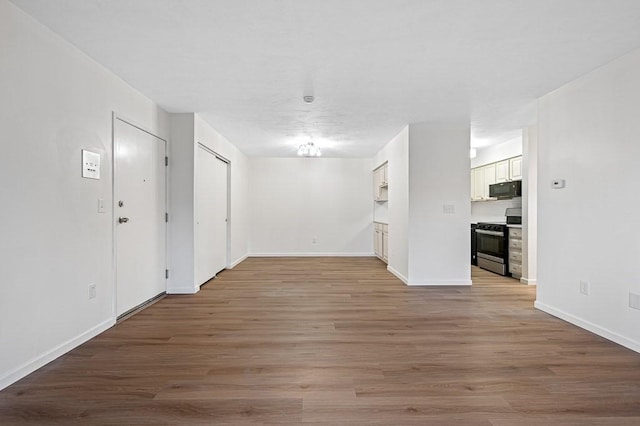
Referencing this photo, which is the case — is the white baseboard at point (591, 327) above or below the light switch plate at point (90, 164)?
below

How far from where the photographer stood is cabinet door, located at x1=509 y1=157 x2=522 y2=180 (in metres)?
5.37

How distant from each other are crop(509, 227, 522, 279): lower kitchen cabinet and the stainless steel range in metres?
0.09

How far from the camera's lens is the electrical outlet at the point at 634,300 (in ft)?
8.41

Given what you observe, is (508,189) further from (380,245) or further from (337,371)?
(337,371)

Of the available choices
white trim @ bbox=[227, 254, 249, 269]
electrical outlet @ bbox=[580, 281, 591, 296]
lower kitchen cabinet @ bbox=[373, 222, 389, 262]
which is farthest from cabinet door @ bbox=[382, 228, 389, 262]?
electrical outlet @ bbox=[580, 281, 591, 296]

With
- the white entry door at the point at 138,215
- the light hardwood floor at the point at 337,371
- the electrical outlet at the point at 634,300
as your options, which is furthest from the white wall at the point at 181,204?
the electrical outlet at the point at 634,300

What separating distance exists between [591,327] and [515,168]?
3.19m

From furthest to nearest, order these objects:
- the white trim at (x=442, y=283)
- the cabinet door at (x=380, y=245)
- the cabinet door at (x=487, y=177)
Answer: the cabinet door at (x=380, y=245) < the cabinet door at (x=487, y=177) < the white trim at (x=442, y=283)

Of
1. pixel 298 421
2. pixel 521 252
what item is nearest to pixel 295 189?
pixel 521 252

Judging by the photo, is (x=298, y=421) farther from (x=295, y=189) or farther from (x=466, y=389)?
(x=295, y=189)

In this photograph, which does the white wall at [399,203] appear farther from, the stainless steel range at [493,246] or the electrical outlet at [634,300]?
the electrical outlet at [634,300]

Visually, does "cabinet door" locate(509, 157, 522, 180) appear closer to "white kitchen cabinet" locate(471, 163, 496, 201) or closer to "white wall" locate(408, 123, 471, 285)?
"white kitchen cabinet" locate(471, 163, 496, 201)

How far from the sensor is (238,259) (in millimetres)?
6855

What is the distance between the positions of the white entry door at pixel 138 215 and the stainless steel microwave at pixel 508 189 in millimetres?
5256
